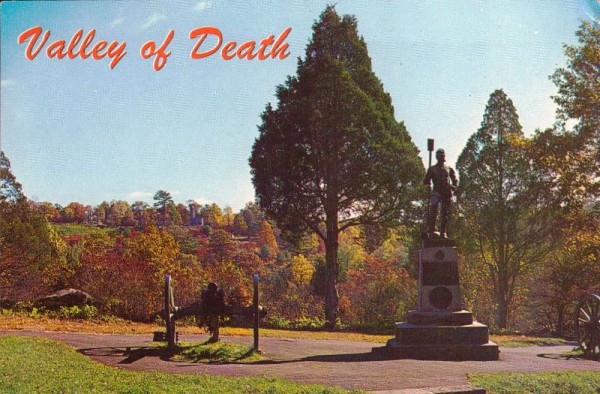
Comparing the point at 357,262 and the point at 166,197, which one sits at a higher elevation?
the point at 166,197

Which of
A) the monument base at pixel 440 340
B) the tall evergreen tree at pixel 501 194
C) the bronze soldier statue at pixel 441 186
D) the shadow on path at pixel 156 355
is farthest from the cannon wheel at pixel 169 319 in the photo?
the tall evergreen tree at pixel 501 194

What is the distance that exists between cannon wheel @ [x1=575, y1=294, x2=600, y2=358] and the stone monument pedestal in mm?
2234

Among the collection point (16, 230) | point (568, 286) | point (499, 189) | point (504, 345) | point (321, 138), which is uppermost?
point (321, 138)

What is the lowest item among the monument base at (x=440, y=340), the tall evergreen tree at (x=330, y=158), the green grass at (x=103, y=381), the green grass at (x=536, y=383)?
the green grass at (x=536, y=383)

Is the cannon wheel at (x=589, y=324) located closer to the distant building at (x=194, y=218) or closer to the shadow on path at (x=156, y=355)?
the shadow on path at (x=156, y=355)

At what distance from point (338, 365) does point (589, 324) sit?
233 inches

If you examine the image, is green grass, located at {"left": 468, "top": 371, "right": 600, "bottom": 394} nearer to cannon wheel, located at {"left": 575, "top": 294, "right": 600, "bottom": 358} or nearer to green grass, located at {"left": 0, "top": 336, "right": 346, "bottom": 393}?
green grass, located at {"left": 0, "top": 336, "right": 346, "bottom": 393}

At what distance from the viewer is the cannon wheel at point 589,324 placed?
11.5m

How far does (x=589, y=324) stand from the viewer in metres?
11.7

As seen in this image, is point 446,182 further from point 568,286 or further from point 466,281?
point 466,281

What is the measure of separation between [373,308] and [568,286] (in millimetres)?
7995

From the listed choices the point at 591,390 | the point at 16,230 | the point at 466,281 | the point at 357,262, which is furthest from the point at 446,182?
the point at 357,262

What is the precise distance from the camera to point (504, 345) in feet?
48.9

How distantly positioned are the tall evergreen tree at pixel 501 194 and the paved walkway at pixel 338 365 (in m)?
10.4
